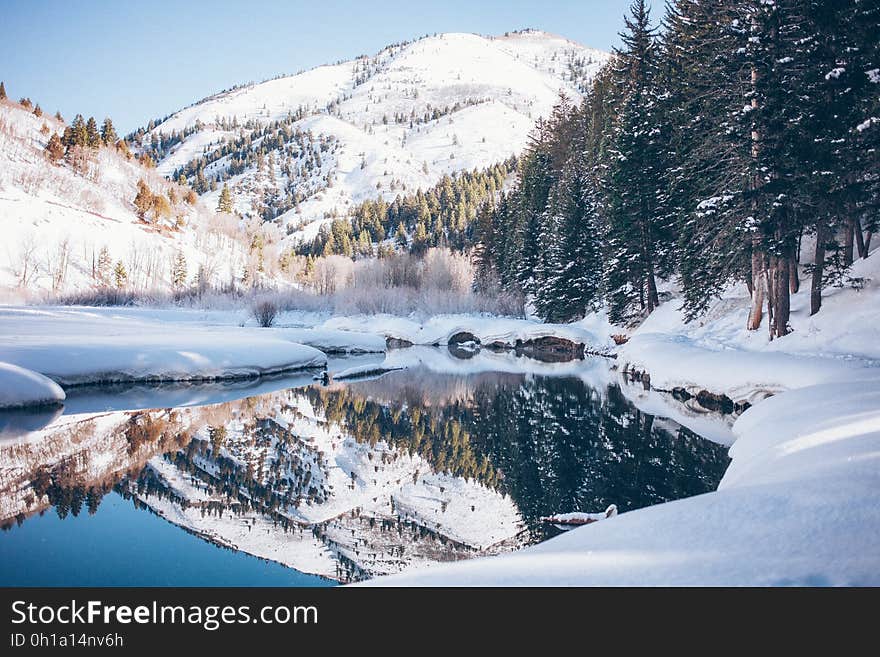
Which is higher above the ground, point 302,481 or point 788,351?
point 788,351

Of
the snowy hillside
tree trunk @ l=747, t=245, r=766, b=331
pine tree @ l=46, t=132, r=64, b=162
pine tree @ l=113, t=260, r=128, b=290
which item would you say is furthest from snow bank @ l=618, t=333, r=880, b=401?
pine tree @ l=46, t=132, r=64, b=162

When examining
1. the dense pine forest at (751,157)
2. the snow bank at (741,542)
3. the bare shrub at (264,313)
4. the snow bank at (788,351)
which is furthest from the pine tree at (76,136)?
the snow bank at (741,542)

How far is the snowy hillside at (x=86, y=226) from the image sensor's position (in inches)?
1871

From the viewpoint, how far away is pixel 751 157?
13.2m

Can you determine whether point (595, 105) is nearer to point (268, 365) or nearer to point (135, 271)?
point (268, 365)

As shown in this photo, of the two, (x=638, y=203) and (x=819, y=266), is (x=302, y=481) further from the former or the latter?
(x=638, y=203)

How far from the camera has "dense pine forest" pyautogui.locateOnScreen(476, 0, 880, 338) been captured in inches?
507

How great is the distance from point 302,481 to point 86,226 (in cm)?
5916

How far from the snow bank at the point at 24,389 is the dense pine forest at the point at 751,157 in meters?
15.8

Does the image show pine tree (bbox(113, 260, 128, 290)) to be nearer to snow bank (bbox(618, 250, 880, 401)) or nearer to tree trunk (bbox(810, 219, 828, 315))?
snow bank (bbox(618, 250, 880, 401))

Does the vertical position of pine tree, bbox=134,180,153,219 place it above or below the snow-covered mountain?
below

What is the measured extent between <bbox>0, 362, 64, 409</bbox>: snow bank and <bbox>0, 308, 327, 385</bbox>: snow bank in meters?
1.71

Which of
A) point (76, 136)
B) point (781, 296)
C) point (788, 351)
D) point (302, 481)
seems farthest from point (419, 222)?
point (302, 481)
